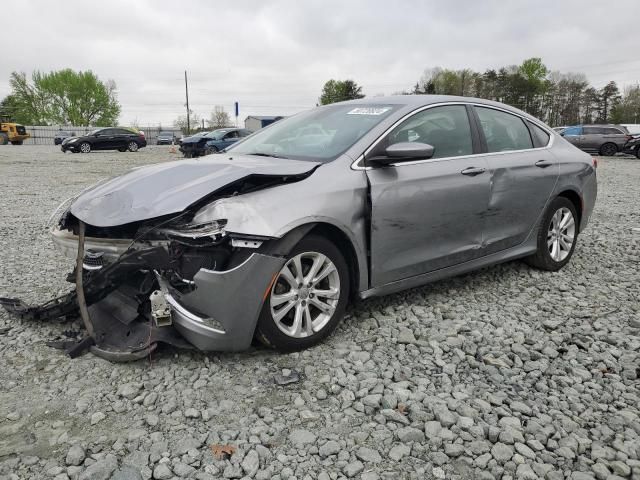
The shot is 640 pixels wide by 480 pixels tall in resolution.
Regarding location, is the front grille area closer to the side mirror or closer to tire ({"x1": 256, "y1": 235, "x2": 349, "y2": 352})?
tire ({"x1": 256, "y1": 235, "x2": 349, "y2": 352})

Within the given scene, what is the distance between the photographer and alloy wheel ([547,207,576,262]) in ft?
15.5

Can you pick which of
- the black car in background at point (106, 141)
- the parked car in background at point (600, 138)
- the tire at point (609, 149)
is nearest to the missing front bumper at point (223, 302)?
the parked car in background at point (600, 138)

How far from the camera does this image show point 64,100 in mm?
82438

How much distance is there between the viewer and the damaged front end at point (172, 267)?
276 cm

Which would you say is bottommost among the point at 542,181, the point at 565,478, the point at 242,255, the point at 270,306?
the point at 565,478

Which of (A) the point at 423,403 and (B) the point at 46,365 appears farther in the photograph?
(B) the point at 46,365

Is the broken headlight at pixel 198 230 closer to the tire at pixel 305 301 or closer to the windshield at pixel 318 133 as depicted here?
the tire at pixel 305 301

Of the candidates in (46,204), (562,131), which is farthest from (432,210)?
(562,131)

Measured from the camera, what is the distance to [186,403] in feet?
8.48

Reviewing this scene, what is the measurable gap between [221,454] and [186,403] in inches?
18.2

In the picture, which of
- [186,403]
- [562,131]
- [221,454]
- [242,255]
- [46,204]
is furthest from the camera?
[562,131]

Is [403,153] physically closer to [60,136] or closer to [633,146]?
[633,146]

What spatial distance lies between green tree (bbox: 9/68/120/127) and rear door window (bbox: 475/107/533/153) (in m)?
87.9

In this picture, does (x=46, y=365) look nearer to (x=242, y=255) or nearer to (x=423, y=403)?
(x=242, y=255)
